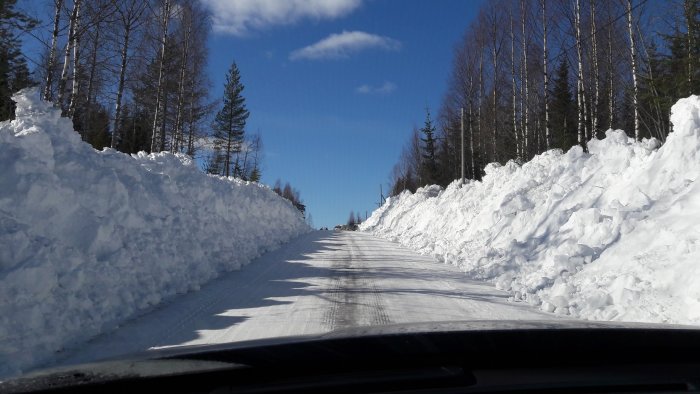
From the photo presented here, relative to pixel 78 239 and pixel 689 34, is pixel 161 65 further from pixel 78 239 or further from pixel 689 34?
pixel 689 34

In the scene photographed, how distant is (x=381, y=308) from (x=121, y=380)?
6.08m

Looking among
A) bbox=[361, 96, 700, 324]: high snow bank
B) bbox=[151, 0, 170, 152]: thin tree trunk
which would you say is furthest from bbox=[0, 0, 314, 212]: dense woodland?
bbox=[361, 96, 700, 324]: high snow bank

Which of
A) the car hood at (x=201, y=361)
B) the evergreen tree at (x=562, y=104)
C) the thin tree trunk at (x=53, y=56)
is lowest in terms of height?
the car hood at (x=201, y=361)

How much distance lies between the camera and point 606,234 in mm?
9305

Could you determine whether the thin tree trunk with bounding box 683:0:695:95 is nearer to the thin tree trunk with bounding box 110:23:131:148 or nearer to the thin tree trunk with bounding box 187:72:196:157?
the thin tree trunk with bounding box 110:23:131:148

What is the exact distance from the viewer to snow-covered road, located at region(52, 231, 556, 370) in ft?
20.5

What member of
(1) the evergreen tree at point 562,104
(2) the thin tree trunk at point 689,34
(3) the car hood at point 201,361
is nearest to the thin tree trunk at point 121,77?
(3) the car hood at point 201,361

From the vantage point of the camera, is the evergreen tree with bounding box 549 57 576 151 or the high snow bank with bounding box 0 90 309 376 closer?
the high snow bank with bounding box 0 90 309 376

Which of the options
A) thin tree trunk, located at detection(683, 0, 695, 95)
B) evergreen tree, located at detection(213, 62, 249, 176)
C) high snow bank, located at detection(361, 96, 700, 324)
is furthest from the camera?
evergreen tree, located at detection(213, 62, 249, 176)

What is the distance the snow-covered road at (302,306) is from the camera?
623 cm

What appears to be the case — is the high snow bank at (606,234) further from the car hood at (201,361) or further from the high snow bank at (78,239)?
the high snow bank at (78,239)

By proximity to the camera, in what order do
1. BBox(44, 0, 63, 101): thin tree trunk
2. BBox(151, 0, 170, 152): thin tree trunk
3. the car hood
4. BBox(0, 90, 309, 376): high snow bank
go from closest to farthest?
the car hood < BBox(0, 90, 309, 376): high snow bank < BBox(44, 0, 63, 101): thin tree trunk < BBox(151, 0, 170, 152): thin tree trunk

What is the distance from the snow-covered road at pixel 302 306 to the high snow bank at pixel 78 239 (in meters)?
0.41

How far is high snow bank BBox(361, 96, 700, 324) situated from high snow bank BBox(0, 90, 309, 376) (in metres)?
6.52
